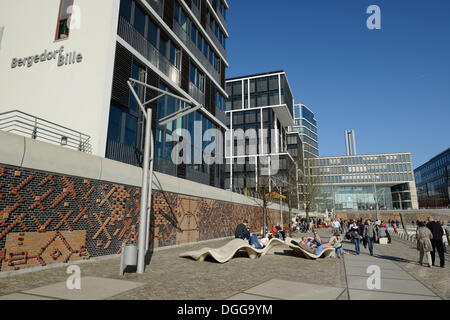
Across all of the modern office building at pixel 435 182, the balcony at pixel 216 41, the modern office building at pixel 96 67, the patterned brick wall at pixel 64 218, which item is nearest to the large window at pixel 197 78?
the modern office building at pixel 96 67

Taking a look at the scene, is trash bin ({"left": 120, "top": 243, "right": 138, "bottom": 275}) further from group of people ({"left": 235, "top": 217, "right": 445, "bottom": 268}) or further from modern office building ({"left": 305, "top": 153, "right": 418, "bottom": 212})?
modern office building ({"left": 305, "top": 153, "right": 418, "bottom": 212})

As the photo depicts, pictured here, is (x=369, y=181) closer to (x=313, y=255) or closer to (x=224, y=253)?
(x=313, y=255)

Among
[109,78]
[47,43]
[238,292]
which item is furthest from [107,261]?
[47,43]

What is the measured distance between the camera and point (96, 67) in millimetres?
14727

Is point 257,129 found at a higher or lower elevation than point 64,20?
higher

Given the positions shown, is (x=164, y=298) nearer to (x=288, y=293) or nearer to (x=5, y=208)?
(x=288, y=293)

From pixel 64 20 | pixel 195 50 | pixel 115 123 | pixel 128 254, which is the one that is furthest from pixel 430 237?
pixel 195 50

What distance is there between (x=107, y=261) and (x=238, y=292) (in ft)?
22.3

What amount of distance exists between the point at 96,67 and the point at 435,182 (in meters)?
133

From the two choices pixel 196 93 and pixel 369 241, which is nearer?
pixel 369 241

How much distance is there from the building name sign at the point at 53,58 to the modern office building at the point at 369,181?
323 feet

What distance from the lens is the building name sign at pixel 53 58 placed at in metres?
15.5

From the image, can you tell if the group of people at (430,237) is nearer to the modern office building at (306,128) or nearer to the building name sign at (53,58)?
the building name sign at (53,58)

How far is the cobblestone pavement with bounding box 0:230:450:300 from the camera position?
263 inches
